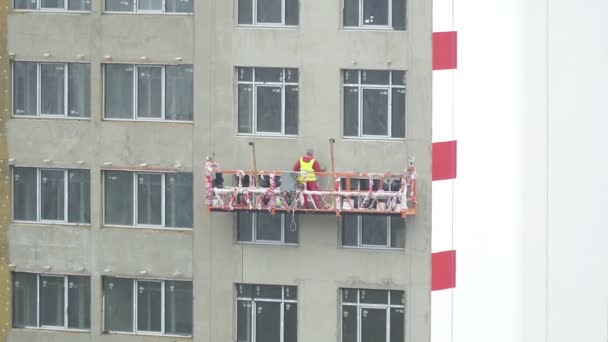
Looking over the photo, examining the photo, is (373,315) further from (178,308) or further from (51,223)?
(51,223)

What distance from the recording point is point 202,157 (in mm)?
18688

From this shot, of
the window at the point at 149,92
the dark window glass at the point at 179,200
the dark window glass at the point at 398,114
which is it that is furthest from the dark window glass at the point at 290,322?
the window at the point at 149,92

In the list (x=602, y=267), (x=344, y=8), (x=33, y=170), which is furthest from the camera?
(x=33, y=170)

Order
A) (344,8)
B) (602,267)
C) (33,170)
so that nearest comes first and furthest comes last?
(602,267), (344,8), (33,170)

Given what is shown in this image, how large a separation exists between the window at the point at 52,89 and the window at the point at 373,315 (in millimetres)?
5036

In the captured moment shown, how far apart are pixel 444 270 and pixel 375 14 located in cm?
1439

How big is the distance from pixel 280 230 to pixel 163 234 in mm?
1793

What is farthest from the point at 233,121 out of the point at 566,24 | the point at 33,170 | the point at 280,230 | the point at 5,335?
the point at 566,24

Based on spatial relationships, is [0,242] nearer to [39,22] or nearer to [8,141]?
[8,141]

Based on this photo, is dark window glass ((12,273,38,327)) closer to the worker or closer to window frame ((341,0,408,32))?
the worker

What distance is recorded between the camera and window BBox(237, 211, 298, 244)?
1891cm

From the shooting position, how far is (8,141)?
19391 mm

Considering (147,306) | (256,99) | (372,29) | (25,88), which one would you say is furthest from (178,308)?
(372,29)

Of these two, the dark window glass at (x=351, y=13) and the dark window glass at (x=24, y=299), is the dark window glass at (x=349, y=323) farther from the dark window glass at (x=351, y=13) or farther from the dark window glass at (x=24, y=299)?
the dark window glass at (x=24, y=299)
